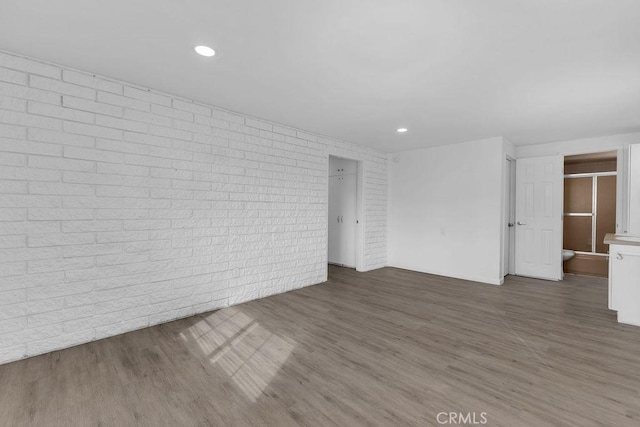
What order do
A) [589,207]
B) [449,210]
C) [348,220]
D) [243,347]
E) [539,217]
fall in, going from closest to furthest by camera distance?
1. [243,347]
2. [539,217]
3. [449,210]
4. [348,220]
5. [589,207]

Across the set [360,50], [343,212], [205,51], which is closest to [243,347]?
[205,51]

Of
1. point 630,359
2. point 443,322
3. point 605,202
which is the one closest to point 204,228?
point 443,322

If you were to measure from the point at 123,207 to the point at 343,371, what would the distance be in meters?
Result: 2.61

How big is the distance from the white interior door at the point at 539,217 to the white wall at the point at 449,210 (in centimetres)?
76

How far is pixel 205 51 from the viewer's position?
91.7 inches

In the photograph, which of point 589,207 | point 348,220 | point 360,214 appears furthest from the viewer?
point 589,207

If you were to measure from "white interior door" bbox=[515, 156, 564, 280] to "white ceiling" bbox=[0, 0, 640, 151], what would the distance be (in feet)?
5.59

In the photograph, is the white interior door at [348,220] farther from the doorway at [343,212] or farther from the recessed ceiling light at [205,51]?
the recessed ceiling light at [205,51]

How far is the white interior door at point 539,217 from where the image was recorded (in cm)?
518

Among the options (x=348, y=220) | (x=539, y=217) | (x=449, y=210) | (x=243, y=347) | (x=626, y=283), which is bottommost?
(x=243, y=347)

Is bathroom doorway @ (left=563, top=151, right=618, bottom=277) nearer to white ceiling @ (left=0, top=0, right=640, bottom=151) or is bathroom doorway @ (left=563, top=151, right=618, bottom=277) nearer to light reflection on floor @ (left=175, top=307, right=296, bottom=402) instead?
white ceiling @ (left=0, top=0, right=640, bottom=151)

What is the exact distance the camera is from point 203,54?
2381 millimetres

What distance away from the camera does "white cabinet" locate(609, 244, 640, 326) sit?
127 inches

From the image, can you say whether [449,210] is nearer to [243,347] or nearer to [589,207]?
[243,347]
